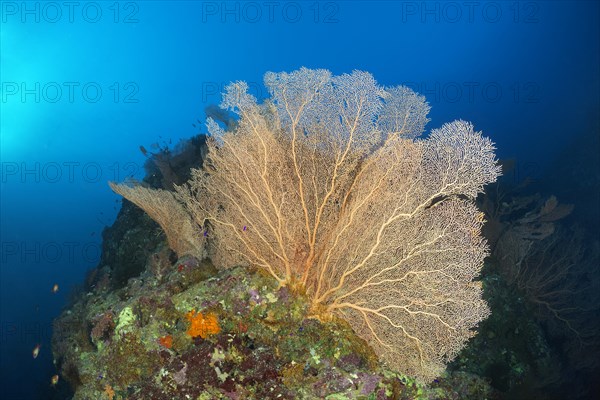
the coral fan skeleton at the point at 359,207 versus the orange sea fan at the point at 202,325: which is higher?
the coral fan skeleton at the point at 359,207

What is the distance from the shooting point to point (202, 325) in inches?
160

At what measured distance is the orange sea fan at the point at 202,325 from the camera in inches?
159

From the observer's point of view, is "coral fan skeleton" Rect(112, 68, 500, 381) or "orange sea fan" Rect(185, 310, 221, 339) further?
"coral fan skeleton" Rect(112, 68, 500, 381)

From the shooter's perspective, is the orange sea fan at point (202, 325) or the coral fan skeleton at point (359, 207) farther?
the coral fan skeleton at point (359, 207)

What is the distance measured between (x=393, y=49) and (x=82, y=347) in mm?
110315

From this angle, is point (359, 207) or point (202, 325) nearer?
point (202, 325)

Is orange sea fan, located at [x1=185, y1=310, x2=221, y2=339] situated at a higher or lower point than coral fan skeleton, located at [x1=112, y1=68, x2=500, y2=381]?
lower

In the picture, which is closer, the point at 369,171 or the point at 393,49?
the point at 369,171

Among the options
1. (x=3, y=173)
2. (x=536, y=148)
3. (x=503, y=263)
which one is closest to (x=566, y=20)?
(x=536, y=148)

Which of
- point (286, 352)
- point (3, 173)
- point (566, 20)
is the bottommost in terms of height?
point (286, 352)

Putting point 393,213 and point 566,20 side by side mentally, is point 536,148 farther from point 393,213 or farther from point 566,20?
A: point 393,213

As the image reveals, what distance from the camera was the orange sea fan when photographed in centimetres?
403

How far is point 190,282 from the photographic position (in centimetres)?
493

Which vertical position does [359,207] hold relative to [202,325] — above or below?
A: above
